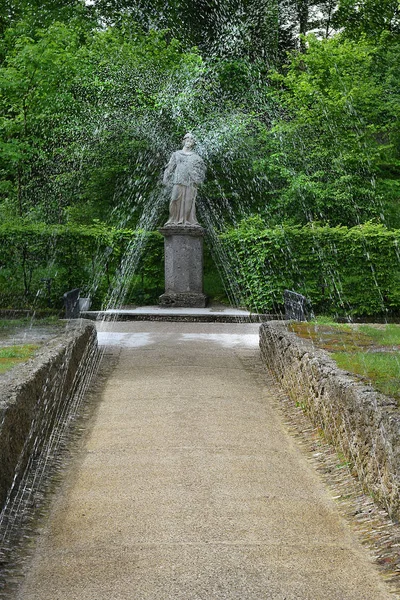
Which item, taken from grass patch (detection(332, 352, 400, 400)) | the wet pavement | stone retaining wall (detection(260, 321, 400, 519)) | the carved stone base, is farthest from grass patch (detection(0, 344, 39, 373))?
the carved stone base

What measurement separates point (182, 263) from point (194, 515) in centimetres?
1386

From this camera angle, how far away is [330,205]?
22266 mm

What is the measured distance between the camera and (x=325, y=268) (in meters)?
17.4

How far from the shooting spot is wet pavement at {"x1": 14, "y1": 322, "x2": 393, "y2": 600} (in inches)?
154

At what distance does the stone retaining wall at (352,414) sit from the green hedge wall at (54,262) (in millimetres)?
9881

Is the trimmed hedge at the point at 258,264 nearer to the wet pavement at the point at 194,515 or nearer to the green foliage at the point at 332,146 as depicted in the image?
the green foliage at the point at 332,146

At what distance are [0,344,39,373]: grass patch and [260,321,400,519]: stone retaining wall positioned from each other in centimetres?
261

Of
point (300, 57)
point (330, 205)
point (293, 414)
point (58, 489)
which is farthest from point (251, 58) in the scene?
point (58, 489)

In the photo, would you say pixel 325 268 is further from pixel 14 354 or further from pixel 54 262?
pixel 14 354

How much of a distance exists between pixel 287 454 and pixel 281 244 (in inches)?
437

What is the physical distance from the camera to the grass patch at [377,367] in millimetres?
6156

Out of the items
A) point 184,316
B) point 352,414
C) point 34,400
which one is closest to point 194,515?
point 352,414

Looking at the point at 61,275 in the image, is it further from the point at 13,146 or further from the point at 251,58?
the point at 251,58

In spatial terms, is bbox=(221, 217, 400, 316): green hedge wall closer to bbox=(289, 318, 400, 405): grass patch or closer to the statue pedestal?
the statue pedestal
